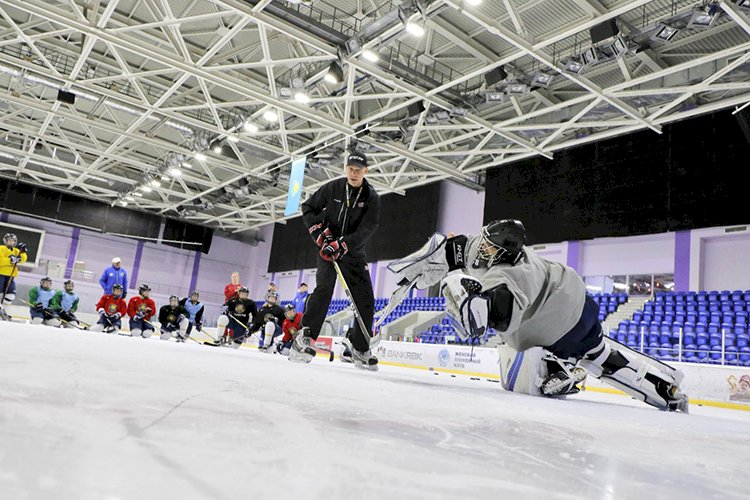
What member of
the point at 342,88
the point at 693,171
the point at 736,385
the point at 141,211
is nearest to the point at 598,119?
the point at 693,171

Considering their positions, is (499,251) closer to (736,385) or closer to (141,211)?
(736,385)

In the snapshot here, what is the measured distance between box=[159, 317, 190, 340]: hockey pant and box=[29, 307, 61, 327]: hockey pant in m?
1.99

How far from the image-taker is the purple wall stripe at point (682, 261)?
38.9ft

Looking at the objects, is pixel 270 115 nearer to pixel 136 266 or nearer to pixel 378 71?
pixel 378 71

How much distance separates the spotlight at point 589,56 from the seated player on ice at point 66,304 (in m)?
10.3

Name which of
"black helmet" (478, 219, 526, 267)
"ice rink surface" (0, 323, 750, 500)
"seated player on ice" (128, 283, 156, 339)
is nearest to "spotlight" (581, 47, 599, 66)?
"black helmet" (478, 219, 526, 267)

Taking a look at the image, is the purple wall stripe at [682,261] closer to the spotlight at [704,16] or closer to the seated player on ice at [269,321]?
the spotlight at [704,16]

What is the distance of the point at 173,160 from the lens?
53.6 feet

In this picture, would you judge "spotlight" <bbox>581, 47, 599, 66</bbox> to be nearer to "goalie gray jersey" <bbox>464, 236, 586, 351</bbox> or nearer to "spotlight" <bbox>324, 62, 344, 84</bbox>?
"spotlight" <bbox>324, 62, 344, 84</bbox>

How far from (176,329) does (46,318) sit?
250 centimetres

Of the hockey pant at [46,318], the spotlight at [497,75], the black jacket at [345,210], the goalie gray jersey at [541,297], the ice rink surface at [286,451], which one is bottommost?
the hockey pant at [46,318]

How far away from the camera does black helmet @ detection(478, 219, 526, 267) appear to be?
2.36m

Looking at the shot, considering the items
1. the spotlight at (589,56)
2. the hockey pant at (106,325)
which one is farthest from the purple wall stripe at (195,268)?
the spotlight at (589,56)

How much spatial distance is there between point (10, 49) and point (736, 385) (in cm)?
1554
